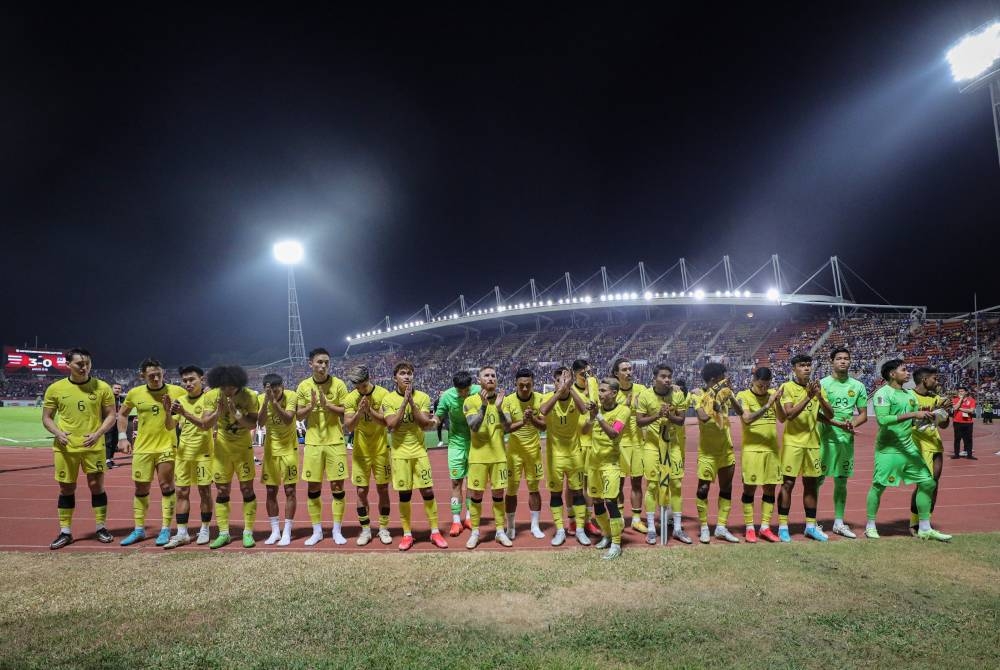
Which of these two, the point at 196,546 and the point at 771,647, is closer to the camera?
the point at 771,647

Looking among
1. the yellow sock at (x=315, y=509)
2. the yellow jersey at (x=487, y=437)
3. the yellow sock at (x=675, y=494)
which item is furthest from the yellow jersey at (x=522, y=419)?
the yellow sock at (x=315, y=509)

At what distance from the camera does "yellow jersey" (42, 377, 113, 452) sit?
658 centimetres

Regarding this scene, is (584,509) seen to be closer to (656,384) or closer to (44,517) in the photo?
(656,384)

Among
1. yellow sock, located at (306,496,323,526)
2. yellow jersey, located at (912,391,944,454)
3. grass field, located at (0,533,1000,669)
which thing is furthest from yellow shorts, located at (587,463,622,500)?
yellow jersey, located at (912,391,944,454)

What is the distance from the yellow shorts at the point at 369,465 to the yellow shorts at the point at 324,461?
0.50ft

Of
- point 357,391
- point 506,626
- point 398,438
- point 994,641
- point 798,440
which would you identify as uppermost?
point 357,391

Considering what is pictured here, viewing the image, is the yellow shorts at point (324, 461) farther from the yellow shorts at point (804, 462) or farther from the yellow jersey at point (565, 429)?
the yellow shorts at point (804, 462)

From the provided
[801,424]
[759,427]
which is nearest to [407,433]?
[759,427]

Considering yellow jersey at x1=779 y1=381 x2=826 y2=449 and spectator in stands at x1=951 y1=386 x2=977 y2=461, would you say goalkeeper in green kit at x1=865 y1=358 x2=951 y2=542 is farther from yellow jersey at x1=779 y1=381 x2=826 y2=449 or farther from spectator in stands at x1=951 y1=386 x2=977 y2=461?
spectator in stands at x1=951 y1=386 x2=977 y2=461

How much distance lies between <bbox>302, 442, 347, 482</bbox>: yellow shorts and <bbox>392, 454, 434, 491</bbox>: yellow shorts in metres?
0.72

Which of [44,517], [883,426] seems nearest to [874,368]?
[883,426]

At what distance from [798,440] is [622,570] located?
118 inches

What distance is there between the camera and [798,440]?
6.58 meters

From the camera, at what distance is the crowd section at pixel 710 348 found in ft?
96.8
